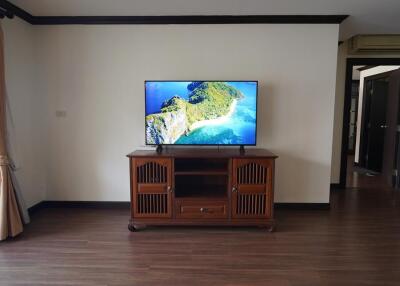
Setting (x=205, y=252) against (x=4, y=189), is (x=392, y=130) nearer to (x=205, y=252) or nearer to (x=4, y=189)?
(x=205, y=252)

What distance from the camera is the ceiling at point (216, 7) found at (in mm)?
2730

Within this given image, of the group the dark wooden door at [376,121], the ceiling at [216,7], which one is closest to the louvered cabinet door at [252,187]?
the ceiling at [216,7]

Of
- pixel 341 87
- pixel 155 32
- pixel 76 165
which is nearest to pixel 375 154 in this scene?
pixel 341 87

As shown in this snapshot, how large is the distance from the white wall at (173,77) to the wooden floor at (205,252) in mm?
580

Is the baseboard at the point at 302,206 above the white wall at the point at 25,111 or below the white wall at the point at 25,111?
below

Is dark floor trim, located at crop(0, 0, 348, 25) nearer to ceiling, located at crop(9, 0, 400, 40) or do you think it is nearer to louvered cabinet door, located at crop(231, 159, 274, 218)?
ceiling, located at crop(9, 0, 400, 40)

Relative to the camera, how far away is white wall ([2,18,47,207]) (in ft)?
9.41

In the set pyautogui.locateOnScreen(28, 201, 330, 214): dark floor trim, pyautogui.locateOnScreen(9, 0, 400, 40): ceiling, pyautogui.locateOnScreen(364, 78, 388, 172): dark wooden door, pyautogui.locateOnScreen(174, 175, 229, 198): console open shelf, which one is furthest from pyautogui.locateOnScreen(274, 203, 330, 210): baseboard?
pyautogui.locateOnScreen(364, 78, 388, 172): dark wooden door

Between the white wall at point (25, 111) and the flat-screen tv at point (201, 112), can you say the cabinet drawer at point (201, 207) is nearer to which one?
the flat-screen tv at point (201, 112)

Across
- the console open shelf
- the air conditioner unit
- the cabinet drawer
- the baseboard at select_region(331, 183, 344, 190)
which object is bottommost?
the baseboard at select_region(331, 183, 344, 190)

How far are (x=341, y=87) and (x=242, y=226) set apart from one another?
287 centimetres

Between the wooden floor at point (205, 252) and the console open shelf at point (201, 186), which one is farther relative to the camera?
the console open shelf at point (201, 186)

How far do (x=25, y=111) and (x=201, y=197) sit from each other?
2276mm

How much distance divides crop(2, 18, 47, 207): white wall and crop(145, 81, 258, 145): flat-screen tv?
142cm
